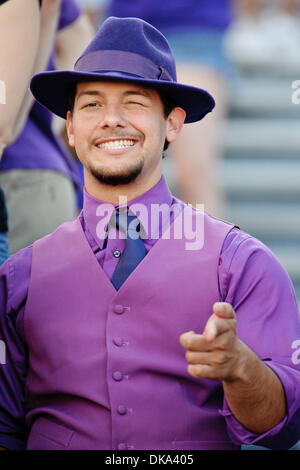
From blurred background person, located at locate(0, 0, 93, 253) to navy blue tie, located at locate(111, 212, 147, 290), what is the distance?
0.68m

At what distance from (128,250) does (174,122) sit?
14.4 inches

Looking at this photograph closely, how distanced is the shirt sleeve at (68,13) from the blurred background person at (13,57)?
625mm

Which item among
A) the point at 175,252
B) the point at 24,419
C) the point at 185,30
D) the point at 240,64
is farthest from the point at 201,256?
the point at 240,64

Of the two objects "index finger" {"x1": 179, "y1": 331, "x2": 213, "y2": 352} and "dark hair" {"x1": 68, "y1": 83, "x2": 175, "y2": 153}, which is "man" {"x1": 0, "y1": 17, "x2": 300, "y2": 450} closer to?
"dark hair" {"x1": 68, "y1": 83, "x2": 175, "y2": 153}

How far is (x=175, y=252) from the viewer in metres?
2.17


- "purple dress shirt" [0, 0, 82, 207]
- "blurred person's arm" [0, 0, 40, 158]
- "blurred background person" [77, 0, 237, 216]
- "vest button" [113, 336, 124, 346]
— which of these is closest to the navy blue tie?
"vest button" [113, 336, 124, 346]

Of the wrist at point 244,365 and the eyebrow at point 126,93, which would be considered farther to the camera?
the eyebrow at point 126,93

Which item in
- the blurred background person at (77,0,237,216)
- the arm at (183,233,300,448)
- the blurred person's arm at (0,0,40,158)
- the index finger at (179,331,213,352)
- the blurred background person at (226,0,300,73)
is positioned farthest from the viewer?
the blurred background person at (226,0,300,73)

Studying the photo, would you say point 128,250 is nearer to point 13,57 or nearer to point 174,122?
point 174,122

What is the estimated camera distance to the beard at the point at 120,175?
7.11 ft

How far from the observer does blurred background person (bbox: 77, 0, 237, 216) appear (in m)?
4.51

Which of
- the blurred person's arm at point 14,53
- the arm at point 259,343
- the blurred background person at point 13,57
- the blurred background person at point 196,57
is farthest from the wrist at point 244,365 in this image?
the blurred background person at point 196,57

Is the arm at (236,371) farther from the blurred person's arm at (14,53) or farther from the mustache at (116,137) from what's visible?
the blurred person's arm at (14,53)
